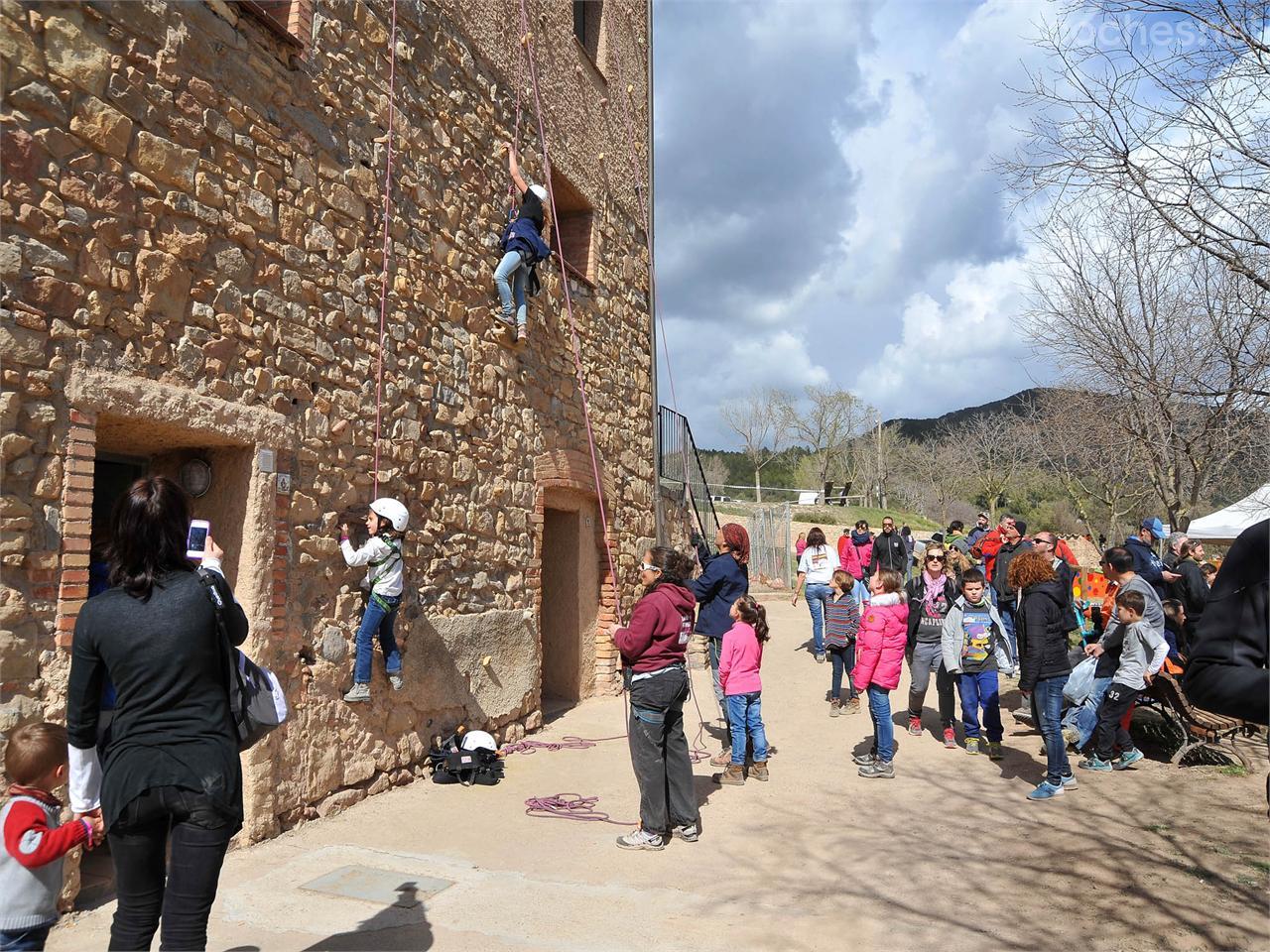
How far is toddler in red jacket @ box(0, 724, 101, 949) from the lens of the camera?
2.40m

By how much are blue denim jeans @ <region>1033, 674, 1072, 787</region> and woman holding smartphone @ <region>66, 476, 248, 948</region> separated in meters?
5.31

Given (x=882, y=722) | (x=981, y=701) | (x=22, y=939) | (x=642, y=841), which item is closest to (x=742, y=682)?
(x=882, y=722)

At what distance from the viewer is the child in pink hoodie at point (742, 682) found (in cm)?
611

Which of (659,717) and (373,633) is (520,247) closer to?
(373,633)

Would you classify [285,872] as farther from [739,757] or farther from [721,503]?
[721,503]

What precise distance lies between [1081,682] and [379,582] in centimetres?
528

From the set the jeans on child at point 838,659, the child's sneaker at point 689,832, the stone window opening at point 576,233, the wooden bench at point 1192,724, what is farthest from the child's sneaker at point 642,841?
the stone window opening at point 576,233

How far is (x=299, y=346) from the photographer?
16.7ft

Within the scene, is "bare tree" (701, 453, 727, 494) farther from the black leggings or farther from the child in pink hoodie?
the black leggings

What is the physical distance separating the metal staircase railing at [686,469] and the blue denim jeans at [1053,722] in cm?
586

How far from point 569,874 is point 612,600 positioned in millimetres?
4937

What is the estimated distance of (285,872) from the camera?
14.0ft

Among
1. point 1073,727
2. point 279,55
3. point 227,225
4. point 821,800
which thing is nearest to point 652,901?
point 821,800

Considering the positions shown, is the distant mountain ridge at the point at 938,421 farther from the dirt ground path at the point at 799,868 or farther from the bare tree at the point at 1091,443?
the dirt ground path at the point at 799,868
